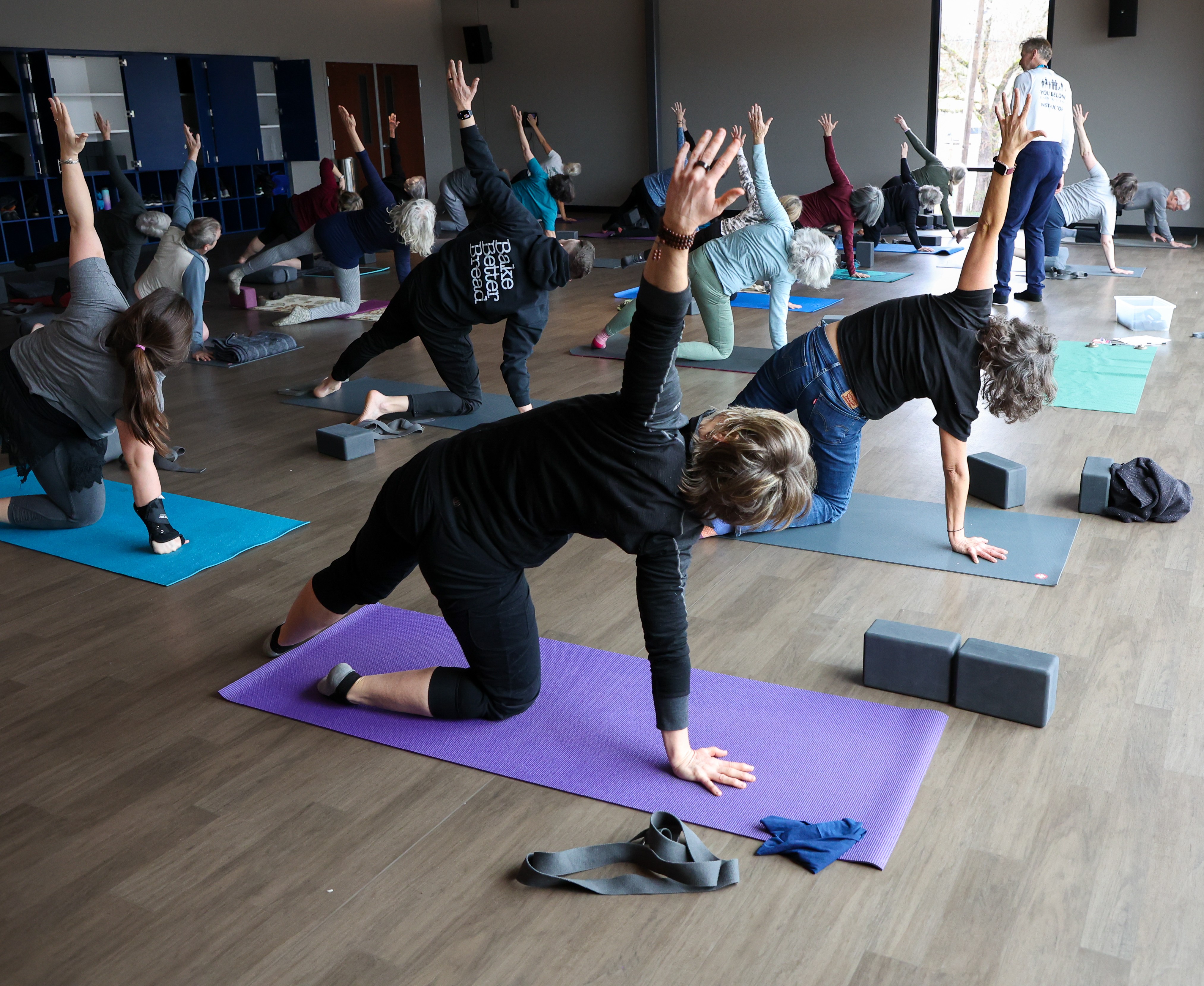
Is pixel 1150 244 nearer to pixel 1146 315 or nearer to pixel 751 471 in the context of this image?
pixel 1146 315

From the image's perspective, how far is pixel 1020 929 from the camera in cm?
185

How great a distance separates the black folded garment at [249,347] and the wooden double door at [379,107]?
741 centimetres

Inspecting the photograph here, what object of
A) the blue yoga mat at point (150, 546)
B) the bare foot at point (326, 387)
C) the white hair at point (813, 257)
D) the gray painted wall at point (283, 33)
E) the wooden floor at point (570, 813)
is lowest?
the wooden floor at point (570, 813)

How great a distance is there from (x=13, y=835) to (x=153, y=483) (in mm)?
1532

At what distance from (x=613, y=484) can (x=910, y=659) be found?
1.05 metres

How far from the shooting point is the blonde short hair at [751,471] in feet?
6.15

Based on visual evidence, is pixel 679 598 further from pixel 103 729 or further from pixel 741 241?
pixel 741 241

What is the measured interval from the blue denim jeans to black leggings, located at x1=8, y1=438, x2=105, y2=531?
2.19 m

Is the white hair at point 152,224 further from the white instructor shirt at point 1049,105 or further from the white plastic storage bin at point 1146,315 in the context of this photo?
the white plastic storage bin at point 1146,315

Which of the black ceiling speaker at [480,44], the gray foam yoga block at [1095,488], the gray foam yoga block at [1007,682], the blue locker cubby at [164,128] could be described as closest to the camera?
the gray foam yoga block at [1007,682]

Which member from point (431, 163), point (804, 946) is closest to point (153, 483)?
point (804, 946)

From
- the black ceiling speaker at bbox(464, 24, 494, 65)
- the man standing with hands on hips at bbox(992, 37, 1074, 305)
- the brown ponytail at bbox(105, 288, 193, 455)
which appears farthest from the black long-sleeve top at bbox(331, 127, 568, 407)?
the black ceiling speaker at bbox(464, 24, 494, 65)

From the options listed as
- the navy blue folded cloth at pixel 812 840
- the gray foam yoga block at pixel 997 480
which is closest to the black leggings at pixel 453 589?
the navy blue folded cloth at pixel 812 840

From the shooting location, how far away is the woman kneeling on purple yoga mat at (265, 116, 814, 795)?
1.82 m
